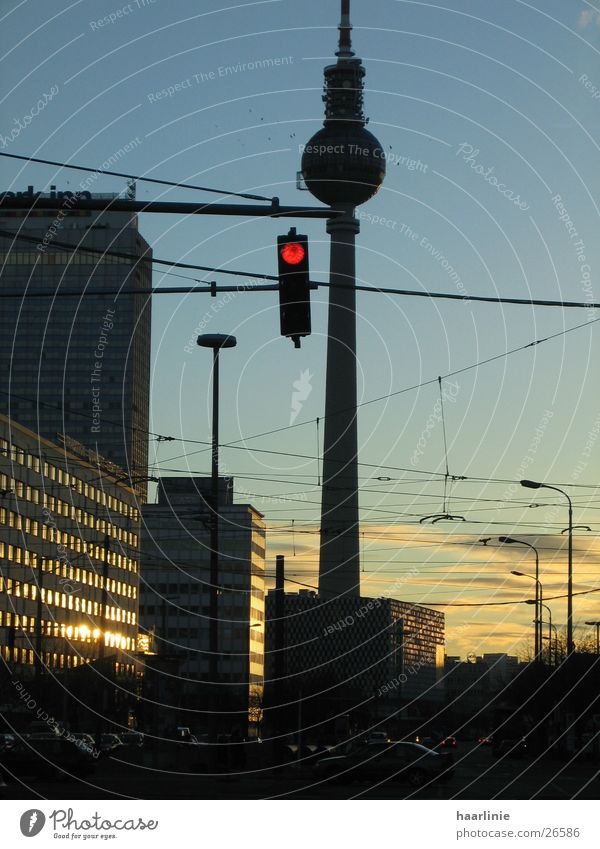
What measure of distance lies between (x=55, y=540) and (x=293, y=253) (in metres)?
88.0

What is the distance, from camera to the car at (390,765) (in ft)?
112

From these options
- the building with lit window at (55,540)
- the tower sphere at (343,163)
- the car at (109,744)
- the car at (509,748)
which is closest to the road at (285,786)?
the car at (109,744)

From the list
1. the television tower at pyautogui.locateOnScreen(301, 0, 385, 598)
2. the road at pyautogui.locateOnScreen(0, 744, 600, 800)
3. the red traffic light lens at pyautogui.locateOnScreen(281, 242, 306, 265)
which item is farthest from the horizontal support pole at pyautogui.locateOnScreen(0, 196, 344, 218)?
the television tower at pyautogui.locateOnScreen(301, 0, 385, 598)

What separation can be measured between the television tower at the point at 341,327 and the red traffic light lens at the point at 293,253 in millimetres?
112770

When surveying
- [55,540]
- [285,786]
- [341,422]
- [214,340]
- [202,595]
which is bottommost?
[285,786]

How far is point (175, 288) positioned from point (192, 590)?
526ft

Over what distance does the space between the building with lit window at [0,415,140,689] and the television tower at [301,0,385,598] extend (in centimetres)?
2572

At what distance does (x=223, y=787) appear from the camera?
31344 millimetres

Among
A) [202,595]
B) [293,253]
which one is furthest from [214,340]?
[202,595]

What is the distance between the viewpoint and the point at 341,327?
160250mm

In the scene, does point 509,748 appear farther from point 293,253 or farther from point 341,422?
point 341,422

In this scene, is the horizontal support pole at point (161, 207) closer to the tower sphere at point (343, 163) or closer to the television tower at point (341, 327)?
the television tower at point (341, 327)
